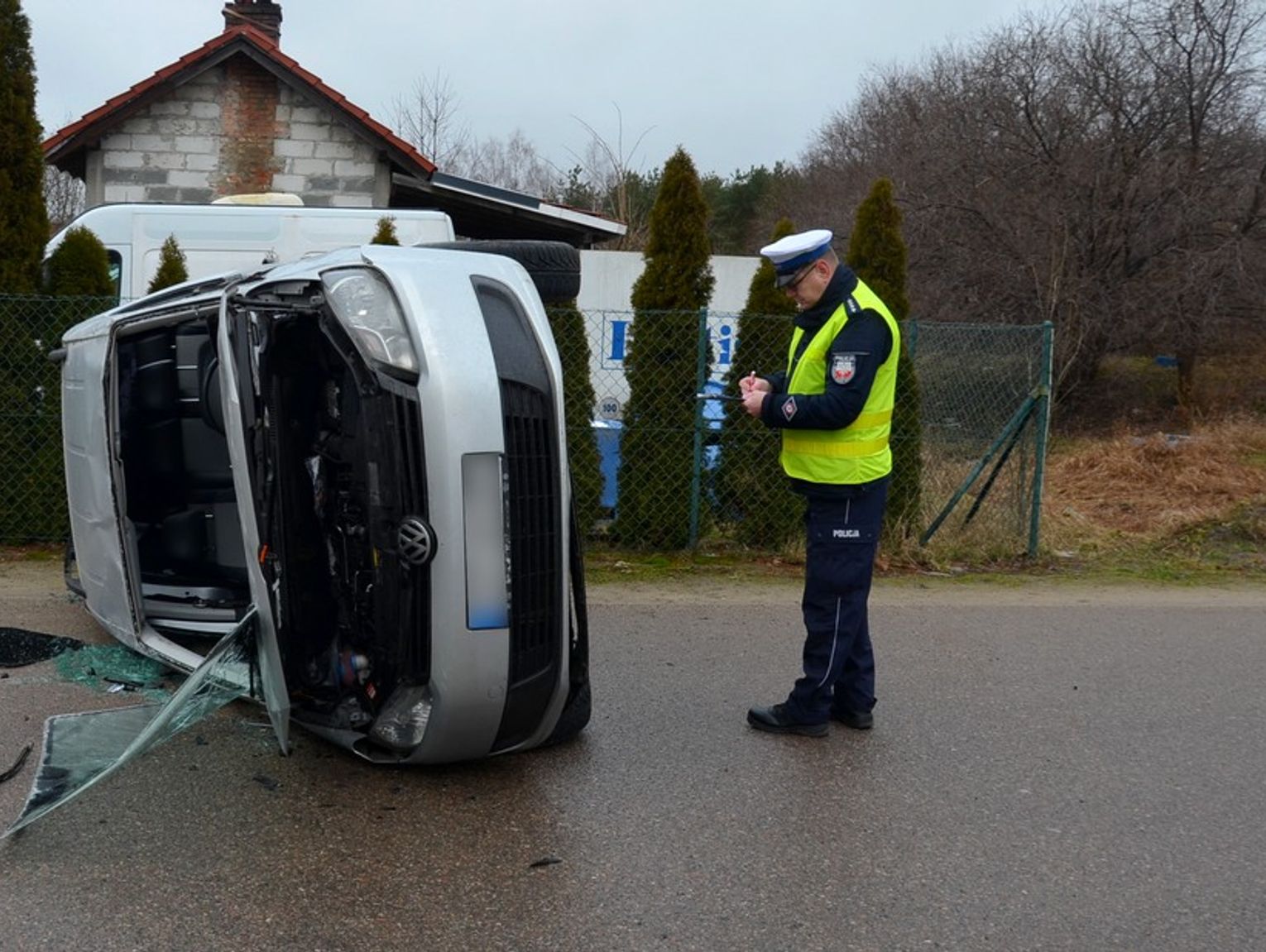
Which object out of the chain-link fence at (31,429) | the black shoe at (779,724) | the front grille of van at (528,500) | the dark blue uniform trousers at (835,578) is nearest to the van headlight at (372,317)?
the front grille of van at (528,500)

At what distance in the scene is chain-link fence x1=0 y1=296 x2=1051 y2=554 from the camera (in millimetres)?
8305

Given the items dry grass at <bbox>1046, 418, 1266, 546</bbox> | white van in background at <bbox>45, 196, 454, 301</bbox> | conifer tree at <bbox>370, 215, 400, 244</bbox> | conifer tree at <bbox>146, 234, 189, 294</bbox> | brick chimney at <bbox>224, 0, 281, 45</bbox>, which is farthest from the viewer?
brick chimney at <bbox>224, 0, 281, 45</bbox>

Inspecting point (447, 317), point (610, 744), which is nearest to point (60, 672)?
point (610, 744)

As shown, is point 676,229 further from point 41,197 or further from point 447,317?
point 447,317

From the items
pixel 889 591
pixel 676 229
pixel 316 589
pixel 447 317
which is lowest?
pixel 889 591

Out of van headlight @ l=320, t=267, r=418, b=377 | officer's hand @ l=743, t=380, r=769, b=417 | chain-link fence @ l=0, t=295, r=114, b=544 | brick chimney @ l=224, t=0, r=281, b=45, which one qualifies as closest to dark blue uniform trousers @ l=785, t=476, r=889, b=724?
officer's hand @ l=743, t=380, r=769, b=417

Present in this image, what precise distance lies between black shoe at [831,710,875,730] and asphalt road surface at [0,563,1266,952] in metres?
0.03

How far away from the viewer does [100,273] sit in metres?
8.73

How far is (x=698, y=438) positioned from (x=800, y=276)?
3952 mm

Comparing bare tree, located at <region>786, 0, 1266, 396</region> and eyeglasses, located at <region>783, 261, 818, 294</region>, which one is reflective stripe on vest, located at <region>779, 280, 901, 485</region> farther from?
bare tree, located at <region>786, 0, 1266, 396</region>

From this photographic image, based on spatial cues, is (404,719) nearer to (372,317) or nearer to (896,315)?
(372,317)

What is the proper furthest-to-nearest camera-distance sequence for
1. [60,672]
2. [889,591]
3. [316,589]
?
[889,591], [60,672], [316,589]

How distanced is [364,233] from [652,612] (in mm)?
5225

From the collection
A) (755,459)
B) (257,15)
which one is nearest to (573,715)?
(755,459)
